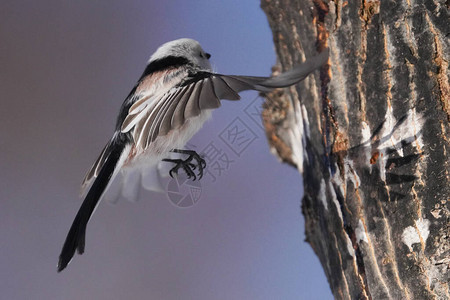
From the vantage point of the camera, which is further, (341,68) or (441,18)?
(341,68)

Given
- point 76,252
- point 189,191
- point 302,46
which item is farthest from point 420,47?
point 76,252

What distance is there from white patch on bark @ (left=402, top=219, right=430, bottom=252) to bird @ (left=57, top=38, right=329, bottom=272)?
0.91ft

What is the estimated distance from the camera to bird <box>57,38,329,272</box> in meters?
0.58

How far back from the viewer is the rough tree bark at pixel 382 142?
2.11 feet

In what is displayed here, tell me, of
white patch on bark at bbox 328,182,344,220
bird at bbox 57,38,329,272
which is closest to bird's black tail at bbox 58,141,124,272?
bird at bbox 57,38,329,272

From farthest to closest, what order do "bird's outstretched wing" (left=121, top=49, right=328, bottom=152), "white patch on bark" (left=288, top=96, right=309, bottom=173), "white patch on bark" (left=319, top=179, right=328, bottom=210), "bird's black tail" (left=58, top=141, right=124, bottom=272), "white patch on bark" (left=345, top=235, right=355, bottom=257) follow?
"white patch on bark" (left=288, top=96, right=309, bottom=173) → "white patch on bark" (left=319, top=179, right=328, bottom=210) → "white patch on bark" (left=345, top=235, right=355, bottom=257) → "bird's black tail" (left=58, top=141, right=124, bottom=272) → "bird's outstretched wing" (left=121, top=49, right=328, bottom=152)

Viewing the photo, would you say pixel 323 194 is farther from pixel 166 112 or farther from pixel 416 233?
pixel 166 112

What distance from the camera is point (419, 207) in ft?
2.14

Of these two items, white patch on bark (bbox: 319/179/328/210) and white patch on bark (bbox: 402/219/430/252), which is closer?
white patch on bark (bbox: 402/219/430/252)

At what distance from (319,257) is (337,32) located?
1.50 feet

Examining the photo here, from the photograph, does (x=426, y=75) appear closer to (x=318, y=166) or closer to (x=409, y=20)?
(x=409, y=20)

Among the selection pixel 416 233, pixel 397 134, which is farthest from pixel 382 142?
pixel 416 233

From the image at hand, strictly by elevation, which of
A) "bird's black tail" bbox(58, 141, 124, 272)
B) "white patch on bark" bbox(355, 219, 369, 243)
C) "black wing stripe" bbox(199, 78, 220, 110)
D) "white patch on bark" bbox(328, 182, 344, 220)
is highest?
"black wing stripe" bbox(199, 78, 220, 110)

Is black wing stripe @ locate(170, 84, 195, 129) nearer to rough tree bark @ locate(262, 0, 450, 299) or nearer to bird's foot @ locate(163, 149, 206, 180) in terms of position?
bird's foot @ locate(163, 149, 206, 180)
